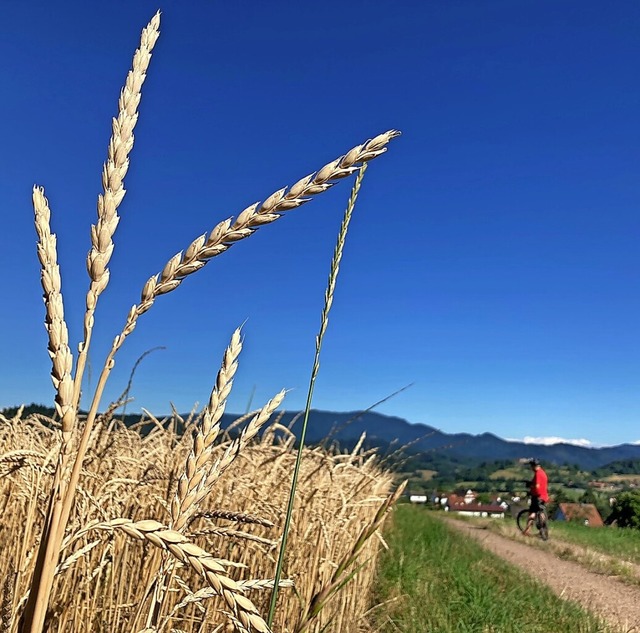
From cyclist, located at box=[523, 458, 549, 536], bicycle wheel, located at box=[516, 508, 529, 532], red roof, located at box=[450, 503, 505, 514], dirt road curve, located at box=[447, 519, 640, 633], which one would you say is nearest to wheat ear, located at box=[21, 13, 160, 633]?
dirt road curve, located at box=[447, 519, 640, 633]

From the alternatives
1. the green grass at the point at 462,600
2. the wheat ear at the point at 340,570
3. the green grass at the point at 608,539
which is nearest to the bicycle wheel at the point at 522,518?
the green grass at the point at 608,539

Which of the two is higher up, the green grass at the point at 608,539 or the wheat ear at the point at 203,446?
the wheat ear at the point at 203,446

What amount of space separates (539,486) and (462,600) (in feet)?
38.6

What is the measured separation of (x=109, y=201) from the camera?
80cm

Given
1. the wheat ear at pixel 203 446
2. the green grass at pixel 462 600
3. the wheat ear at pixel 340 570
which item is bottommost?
the green grass at pixel 462 600

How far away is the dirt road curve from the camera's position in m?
6.71

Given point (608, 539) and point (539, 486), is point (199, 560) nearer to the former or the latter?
point (608, 539)

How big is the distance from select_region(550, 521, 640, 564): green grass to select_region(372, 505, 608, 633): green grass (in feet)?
15.9

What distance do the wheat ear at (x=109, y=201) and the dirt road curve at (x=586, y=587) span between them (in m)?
5.92

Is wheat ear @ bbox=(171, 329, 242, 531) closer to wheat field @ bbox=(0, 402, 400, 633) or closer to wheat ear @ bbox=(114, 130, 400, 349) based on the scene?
wheat ear @ bbox=(114, 130, 400, 349)

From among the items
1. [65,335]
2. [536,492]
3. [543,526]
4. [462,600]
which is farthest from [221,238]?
[536,492]

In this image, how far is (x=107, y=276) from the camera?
804 millimetres

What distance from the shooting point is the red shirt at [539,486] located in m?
16.2

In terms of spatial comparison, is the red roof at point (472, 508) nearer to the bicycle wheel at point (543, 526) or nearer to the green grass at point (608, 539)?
the green grass at point (608, 539)
